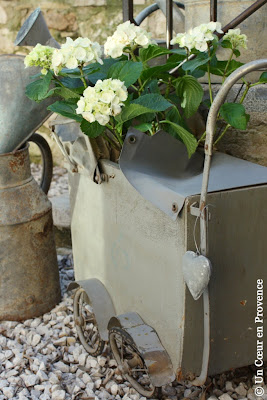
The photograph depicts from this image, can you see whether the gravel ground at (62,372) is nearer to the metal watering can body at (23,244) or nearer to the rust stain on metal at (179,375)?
the metal watering can body at (23,244)

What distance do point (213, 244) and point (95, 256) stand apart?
74 centimetres

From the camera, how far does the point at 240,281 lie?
5.36 feet

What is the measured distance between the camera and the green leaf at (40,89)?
179 centimetres

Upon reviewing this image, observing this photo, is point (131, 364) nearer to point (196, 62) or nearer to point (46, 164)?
point (196, 62)

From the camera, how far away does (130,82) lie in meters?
1.71

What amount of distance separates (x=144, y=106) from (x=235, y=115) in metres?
0.29

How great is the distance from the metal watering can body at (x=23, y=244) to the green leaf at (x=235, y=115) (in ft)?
3.15

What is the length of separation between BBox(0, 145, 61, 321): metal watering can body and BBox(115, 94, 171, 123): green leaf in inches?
30.1

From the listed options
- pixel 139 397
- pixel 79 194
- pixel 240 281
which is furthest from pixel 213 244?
pixel 79 194

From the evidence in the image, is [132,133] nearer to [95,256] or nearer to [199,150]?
[199,150]

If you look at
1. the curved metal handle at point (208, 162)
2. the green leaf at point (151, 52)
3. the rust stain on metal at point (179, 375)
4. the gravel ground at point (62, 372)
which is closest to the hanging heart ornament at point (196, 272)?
the curved metal handle at point (208, 162)

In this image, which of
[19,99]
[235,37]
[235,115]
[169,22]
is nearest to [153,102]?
[235,115]

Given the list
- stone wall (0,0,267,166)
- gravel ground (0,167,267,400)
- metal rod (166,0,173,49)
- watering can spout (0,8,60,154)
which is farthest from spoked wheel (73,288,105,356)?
stone wall (0,0,267,166)

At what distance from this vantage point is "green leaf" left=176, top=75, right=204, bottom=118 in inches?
71.6
